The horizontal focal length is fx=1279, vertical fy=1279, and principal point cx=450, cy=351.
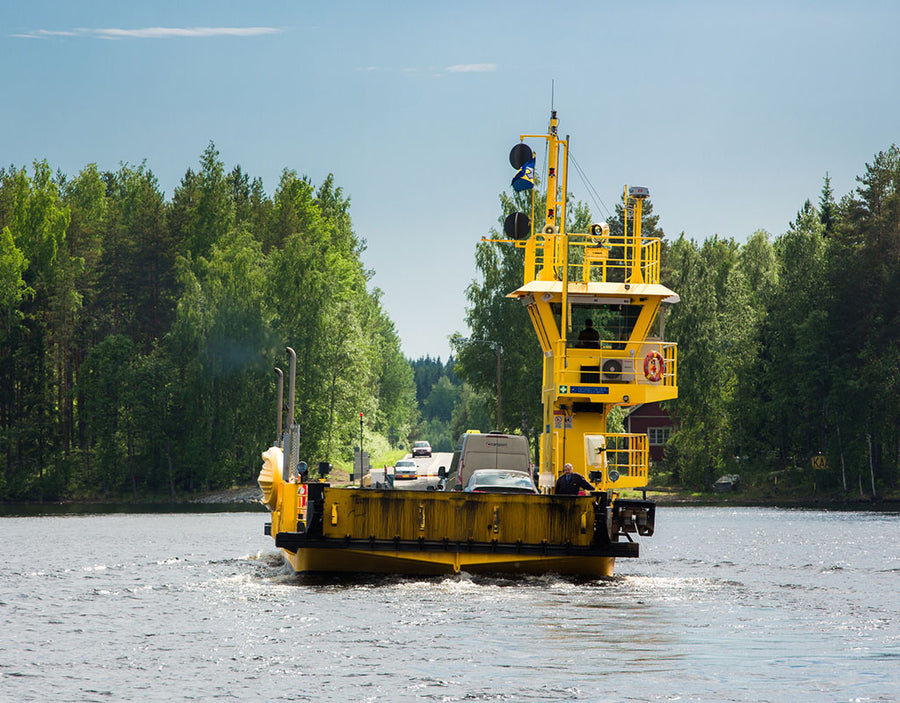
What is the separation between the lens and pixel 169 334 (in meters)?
82.6

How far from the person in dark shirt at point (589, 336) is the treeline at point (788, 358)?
4188 centimetres

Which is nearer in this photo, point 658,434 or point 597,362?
point 597,362

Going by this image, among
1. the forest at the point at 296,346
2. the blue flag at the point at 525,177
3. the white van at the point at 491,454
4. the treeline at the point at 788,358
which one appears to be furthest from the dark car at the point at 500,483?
the treeline at the point at 788,358

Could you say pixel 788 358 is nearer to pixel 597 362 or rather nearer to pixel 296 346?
pixel 296 346

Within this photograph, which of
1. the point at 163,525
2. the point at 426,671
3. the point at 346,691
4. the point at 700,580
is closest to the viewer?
the point at 346,691

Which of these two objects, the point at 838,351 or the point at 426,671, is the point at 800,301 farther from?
the point at 426,671

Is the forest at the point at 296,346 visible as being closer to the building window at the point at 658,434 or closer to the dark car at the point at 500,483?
the building window at the point at 658,434

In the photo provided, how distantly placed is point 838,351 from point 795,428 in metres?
6.74

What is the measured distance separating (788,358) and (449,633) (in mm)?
68750

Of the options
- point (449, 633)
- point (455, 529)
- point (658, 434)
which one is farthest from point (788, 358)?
point (449, 633)

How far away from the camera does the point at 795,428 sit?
84500mm

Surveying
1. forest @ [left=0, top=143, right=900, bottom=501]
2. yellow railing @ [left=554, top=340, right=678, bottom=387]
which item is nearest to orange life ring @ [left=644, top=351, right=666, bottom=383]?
yellow railing @ [left=554, top=340, right=678, bottom=387]

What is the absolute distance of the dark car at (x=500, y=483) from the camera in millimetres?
27156

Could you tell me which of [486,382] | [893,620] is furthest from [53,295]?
[893,620]
